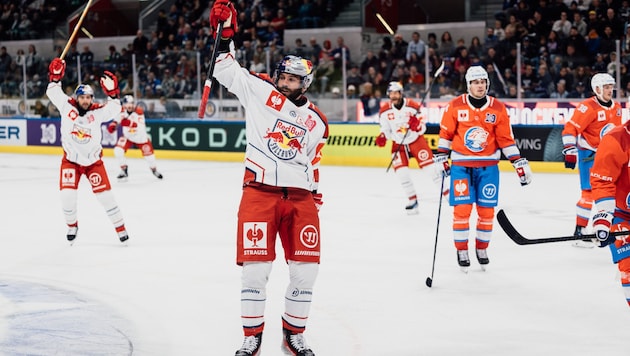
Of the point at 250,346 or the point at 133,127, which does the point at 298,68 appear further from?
the point at 133,127

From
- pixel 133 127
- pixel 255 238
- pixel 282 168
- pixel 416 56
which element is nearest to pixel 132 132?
pixel 133 127

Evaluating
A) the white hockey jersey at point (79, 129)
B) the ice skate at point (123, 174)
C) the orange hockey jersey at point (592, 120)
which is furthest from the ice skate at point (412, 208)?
the ice skate at point (123, 174)

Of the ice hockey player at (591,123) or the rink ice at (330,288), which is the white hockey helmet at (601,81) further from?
the rink ice at (330,288)

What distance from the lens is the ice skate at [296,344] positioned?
455 centimetres

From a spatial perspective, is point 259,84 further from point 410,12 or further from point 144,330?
point 410,12

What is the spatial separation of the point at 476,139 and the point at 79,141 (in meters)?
3.56

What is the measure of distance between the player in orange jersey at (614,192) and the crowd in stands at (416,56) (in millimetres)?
9492

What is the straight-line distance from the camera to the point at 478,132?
6.92 m

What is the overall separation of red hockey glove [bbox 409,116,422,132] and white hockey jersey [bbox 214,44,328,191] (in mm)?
6143

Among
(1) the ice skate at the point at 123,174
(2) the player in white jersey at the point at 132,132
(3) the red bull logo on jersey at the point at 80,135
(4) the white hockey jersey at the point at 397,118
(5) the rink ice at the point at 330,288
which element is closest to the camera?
(5) the rink ice at the point at 330,288

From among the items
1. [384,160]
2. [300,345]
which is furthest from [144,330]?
[384,160]

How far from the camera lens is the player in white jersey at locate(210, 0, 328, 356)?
4531mm

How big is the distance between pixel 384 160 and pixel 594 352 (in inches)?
448

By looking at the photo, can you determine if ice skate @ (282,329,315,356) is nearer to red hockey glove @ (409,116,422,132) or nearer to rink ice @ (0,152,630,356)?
rink ice @ (0,152,630,356)
